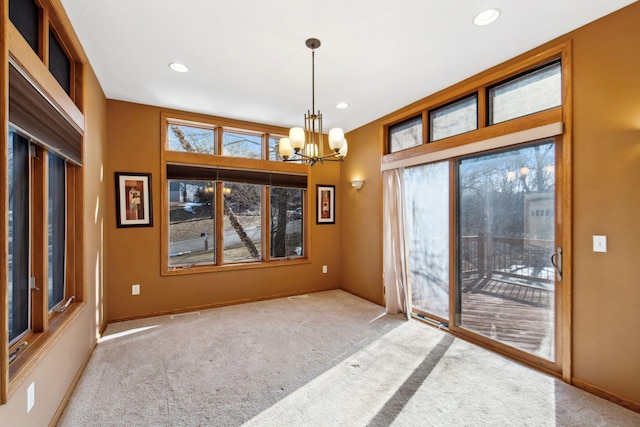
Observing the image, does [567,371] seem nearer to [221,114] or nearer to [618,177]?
[618,177]

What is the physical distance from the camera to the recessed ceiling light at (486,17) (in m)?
2.20

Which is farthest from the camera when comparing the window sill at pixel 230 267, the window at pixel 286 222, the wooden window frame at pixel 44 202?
the window at pixel 286 222

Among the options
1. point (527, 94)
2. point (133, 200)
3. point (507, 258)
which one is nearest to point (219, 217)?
point (133, 200)

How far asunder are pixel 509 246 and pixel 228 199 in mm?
3746

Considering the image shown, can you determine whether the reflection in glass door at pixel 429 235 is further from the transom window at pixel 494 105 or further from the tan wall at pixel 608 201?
the tan wall at pixel 608 201

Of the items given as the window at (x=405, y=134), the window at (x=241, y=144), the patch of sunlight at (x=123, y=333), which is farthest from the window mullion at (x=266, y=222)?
the window at (x=405, y=134)

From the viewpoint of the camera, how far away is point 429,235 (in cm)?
387

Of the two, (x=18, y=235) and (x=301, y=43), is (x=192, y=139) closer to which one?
(x=301, y=43)

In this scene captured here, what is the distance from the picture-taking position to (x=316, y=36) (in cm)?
251

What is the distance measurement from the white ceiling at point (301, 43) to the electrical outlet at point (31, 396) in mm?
2503

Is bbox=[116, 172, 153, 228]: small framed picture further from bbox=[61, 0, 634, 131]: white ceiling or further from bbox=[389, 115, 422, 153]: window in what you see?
bbox=[389, 115, 422, 153]: window

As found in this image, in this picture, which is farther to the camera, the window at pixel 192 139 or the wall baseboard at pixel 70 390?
the window at pixel 192 139

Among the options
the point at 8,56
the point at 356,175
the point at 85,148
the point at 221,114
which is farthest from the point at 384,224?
the point at 8,56

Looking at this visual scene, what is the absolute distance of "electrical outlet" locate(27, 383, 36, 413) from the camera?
1.64m
